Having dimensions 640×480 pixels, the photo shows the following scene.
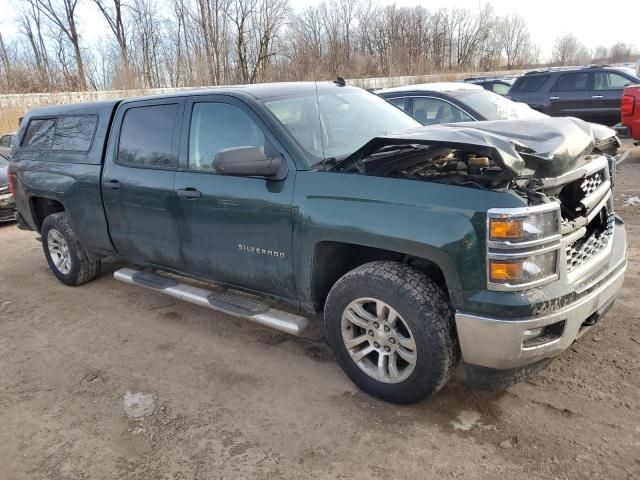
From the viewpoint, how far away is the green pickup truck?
8.45ft

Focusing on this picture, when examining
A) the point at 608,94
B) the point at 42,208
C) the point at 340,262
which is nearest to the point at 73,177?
the point at 42,208

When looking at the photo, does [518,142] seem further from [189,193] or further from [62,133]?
[62,133]

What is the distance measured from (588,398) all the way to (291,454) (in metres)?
1.73

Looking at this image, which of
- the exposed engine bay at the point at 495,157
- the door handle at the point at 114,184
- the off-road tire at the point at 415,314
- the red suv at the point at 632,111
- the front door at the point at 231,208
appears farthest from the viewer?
the red suv at the point at 632,111

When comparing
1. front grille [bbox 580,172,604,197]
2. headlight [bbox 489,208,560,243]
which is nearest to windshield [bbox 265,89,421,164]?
headlight [bbox 489,208,560,243]

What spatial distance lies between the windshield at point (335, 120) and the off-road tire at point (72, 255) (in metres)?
2.94

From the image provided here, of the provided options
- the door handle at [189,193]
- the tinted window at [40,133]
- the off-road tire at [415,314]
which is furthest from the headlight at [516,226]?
the tinted window at [40,133]

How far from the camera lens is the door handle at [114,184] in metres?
4.48

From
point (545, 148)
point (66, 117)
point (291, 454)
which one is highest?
point (66, 117)

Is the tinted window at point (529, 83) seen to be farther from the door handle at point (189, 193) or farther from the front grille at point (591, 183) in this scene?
the door handle at point (189, 193)

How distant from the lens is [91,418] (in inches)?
126

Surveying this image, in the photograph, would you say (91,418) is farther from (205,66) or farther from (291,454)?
(205,66)

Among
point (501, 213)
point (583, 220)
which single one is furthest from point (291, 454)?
point (583, 220)

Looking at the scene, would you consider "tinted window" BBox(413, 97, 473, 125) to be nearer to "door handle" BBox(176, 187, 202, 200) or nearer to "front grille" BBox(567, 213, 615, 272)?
"front grille" BBox(567, 213, 615, 272)
